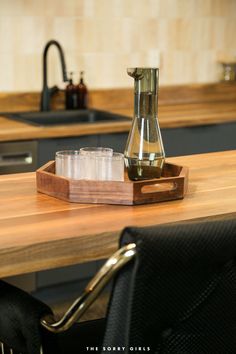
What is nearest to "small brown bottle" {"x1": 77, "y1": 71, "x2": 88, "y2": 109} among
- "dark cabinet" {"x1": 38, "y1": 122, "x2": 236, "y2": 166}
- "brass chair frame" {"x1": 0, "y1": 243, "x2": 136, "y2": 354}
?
Answer: "dark cabinet" {"x1": 38, "y1": 122, "x2": 236, "y2": 166}

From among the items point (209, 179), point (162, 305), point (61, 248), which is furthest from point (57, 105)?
point (162, 305)

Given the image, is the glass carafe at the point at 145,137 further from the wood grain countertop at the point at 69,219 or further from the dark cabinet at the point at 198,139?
the dark cabinet at the point at 198,139

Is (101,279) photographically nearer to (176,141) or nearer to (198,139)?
(176,141)

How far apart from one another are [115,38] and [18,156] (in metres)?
1.18

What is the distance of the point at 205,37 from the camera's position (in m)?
4.48

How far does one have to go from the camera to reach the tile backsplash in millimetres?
3867

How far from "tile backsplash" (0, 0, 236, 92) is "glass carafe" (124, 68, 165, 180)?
2075mm

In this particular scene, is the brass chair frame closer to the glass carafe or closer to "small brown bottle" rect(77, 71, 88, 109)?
the glass carafe

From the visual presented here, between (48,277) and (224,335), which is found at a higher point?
(224,335)

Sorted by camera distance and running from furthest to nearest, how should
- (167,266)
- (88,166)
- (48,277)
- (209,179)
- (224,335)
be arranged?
1. (48,277)
2. (209,179)
3. (88,166)
4. (224,335)
5. (167,266)

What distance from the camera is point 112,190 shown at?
5.97 feet

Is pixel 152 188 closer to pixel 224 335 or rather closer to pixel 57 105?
pixel 224 335

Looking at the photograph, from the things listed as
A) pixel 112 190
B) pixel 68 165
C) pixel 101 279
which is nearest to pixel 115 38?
pixel 68 165

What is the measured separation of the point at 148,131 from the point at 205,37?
2713 mm
